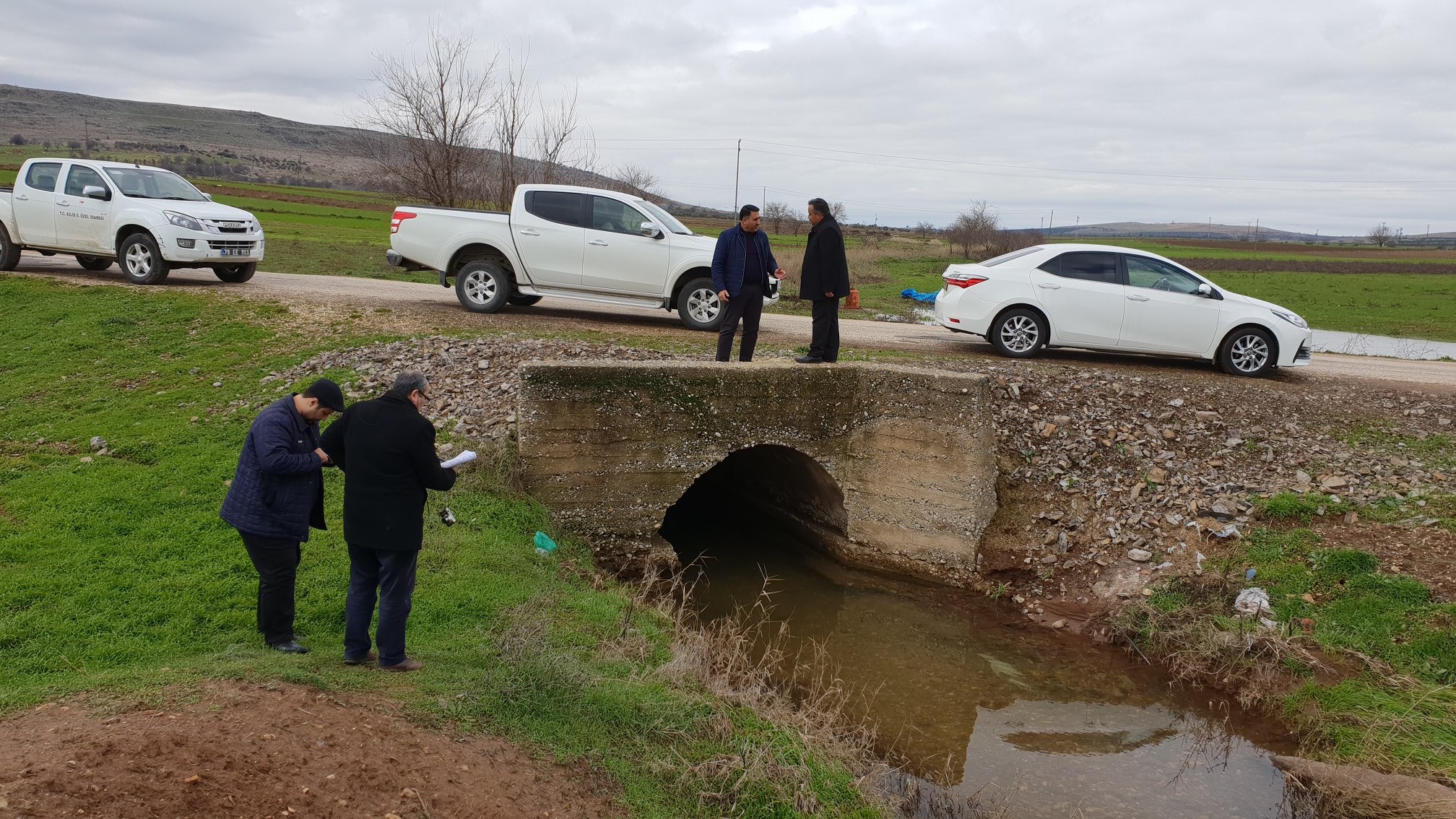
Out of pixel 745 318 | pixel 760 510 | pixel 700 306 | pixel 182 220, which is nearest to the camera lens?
pixel 745 318

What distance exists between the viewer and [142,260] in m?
14.0

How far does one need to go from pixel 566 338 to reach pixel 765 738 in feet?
22.9

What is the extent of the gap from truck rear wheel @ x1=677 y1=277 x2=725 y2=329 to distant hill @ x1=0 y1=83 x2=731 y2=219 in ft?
230

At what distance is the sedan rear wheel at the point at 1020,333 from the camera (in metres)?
12.2

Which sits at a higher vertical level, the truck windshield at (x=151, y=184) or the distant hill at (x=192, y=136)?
the distant hill at (x=192, y=136)

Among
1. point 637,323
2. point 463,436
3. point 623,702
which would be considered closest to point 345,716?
point 623,702

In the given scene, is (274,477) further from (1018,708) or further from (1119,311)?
(1119,311)

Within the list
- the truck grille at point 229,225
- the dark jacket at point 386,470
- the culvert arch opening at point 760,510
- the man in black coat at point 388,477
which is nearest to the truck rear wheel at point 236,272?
the truck grille at point 229,225

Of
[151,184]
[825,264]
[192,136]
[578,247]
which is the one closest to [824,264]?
[825,264]

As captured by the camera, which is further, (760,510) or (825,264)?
(760,510)

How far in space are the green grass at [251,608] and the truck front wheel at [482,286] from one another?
3.05m

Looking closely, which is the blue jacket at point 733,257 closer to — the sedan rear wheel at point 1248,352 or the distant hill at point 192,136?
the sedan rear wheel at point 1248,352

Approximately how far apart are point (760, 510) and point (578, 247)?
4.30 meters

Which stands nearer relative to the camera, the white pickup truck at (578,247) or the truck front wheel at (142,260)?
the white pickup truck at (578,247)
